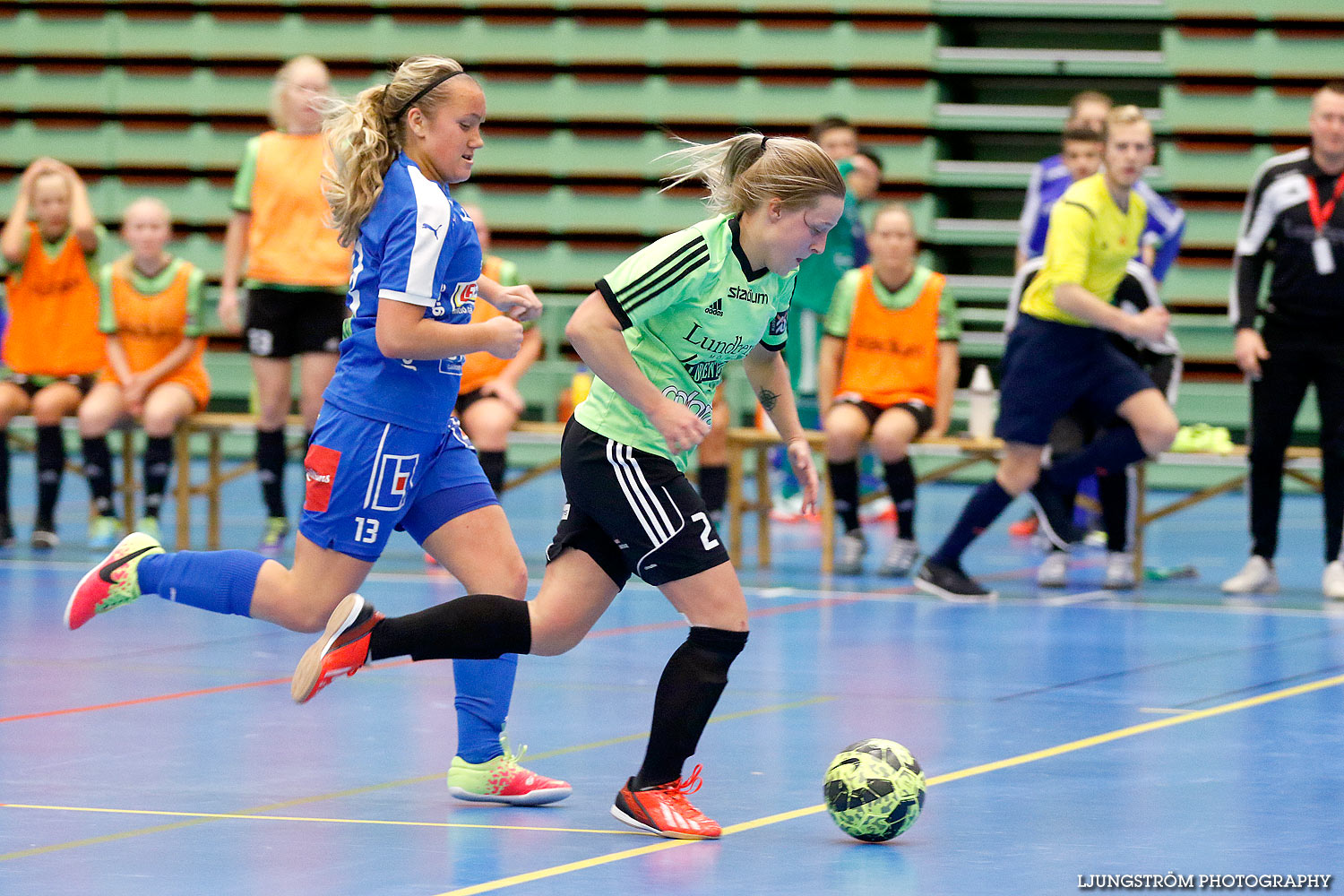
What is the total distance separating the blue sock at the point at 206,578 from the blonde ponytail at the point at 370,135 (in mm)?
738

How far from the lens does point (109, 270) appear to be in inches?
348

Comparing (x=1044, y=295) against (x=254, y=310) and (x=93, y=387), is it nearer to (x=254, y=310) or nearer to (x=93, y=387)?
(x=254, y=310)

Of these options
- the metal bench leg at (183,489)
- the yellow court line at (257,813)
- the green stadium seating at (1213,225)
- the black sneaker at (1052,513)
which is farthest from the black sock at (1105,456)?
the green stadium seating at (1213,225)

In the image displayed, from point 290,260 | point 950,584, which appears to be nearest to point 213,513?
point 290,260

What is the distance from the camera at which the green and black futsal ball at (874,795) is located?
358 cm

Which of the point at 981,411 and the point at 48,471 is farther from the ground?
the point at 981,411

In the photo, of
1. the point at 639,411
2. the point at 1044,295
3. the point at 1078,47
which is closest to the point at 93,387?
the point at 1044,295

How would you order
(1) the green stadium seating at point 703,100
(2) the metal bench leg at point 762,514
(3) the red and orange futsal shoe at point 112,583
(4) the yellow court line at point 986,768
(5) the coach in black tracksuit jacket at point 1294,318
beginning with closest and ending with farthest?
1. (4) the yellow court line at point 986,768
2. (3) the red and orange futsal shoe at point 112,583
3. (5) the coach in black tracksuit jacket at point 1294,318
4. (2) the metal bench leg at point 762,514
5. (1) the green stadium seating at point 703,100

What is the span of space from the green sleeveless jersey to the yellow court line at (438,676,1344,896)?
76cm

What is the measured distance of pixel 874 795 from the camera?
358cm

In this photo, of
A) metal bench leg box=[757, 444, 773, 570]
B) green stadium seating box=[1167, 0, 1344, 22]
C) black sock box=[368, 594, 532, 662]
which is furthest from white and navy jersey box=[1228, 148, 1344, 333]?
green stadium seating box=[1167, 0, 1344, 22]

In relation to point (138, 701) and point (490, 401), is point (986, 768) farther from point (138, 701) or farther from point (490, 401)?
point (490, 401)

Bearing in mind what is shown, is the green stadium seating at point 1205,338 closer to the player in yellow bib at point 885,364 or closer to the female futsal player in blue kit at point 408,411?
the player in yellow bib at point 885,364

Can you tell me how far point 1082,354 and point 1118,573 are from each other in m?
1.08
